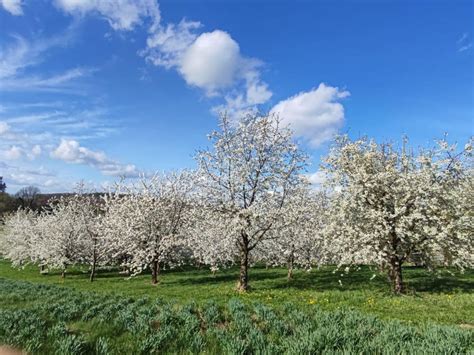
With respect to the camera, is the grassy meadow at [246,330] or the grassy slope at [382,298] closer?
the grassy meadow at [246,330]

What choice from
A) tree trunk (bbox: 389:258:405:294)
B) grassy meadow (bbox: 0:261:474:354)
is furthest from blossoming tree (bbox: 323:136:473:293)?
grassy meadow (bbox: 0:261:474:354)

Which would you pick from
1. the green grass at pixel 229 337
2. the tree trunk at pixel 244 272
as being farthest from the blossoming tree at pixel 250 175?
the green grass at pixel 229 337

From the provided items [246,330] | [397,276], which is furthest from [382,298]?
[246,330]

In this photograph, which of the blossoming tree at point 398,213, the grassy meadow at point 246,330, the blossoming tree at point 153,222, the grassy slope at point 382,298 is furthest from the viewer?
the blossoming tree at point 153,222

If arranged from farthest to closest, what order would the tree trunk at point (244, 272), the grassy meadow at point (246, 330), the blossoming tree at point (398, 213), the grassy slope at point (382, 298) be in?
the tree trunk at point (244, 272), the blossoming tree at point (398, 213), the grassy slope at point (382, 298), the grassy meadow at point (246, 330)

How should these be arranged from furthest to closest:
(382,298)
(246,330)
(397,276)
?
(397,276) < (382,298) < (246,330)

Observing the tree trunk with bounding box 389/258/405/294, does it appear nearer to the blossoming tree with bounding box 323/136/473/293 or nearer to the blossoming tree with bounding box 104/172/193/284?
the blossoming tree with bounding box 323/136/473/293

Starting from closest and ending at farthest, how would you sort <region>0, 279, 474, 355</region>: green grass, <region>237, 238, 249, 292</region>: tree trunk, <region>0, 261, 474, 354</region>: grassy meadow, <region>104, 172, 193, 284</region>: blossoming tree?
<region>0, 279, 474, 355</region>: green grass, <region>0, 261, 474, 354</region>: grassy meadow, <region>237, 238, 249, 292</region>: tree trunk, <region>104, 172, 193, 284</region>: blossoming tree

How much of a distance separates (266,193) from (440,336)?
16.6m

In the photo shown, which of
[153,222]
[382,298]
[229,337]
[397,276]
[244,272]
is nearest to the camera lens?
[229,337]

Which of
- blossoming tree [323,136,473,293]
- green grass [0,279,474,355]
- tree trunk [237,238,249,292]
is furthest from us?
tree trunk [237,238,249,292]

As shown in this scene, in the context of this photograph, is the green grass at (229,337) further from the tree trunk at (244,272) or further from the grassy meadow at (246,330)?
the tree trunk at (244,272)

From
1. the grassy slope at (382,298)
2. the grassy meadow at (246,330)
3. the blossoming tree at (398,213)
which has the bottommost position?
the grassy slope at (382,298)

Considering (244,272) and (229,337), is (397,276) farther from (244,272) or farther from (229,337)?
(229,337)
